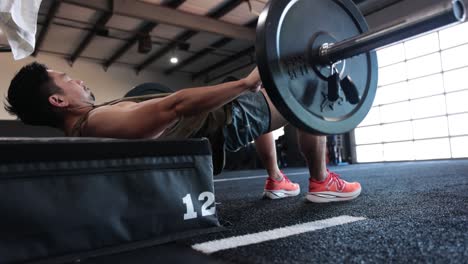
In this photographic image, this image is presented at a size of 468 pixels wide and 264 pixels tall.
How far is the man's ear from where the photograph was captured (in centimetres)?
124

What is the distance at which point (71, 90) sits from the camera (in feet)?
4.21

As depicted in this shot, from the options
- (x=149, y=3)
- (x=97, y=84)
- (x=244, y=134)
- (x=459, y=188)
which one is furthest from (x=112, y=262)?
(x=97, y=84)

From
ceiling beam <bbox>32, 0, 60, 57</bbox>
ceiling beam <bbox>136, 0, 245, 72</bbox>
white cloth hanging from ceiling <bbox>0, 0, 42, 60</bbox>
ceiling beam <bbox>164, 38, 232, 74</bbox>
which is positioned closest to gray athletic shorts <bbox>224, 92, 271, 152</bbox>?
white cloth hanging from ceiling <bbox>0, 0, 42, 60</bbox>

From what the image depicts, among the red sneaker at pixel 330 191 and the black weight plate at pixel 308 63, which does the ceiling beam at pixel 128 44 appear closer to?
the red sneaker at pixel 330 191

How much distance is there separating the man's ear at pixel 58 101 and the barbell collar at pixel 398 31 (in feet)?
2.87

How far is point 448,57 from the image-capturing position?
18.4 ft

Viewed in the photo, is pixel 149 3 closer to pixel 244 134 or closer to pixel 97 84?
pixel 97 84

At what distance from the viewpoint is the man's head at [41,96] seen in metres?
1.25

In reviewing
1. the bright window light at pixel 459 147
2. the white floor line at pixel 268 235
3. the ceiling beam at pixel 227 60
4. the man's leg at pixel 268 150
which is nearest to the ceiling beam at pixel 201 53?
the ceiling beam at pixel 227 60

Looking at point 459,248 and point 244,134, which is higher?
point 244,134

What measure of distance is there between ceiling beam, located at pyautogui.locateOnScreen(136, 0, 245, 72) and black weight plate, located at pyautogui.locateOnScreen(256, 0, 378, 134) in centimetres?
533

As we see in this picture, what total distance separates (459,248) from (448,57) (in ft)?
Answer: 19.3

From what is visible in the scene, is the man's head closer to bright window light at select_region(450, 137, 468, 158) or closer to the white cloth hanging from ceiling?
the white cloth hanging from ceiling

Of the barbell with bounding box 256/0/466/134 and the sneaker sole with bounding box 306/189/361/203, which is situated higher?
the barbell with bounding box 256/0/466/134
